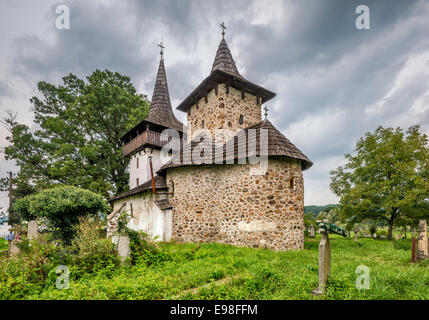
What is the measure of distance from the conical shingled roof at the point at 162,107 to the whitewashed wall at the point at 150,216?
7.19 meters

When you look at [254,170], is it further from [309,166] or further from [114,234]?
[114,234]

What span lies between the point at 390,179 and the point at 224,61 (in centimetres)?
1424

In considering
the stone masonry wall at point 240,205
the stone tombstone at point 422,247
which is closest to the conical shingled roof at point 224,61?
the stone masonry wall at point 240,205

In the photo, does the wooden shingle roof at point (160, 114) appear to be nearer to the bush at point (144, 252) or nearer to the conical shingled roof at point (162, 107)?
the conical shingled roof at point (162, 107)

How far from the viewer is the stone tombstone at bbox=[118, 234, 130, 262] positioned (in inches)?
239

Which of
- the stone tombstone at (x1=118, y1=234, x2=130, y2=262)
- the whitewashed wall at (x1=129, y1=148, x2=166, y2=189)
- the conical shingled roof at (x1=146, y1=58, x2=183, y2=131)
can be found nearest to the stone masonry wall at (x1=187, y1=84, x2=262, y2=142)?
the whitewashed wall at (x1=129, y1=148, x2=166, y2=189)

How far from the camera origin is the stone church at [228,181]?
30.8 feet

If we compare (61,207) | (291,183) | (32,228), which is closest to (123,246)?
(61,207)

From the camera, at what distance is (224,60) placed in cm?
1458

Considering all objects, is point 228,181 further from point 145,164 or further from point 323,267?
point 145,164

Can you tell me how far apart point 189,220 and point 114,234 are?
488 cm

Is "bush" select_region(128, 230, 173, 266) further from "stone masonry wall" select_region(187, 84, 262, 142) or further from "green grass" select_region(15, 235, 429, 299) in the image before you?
"stone masonry wall" select_region(187, 84, 262, 142)
